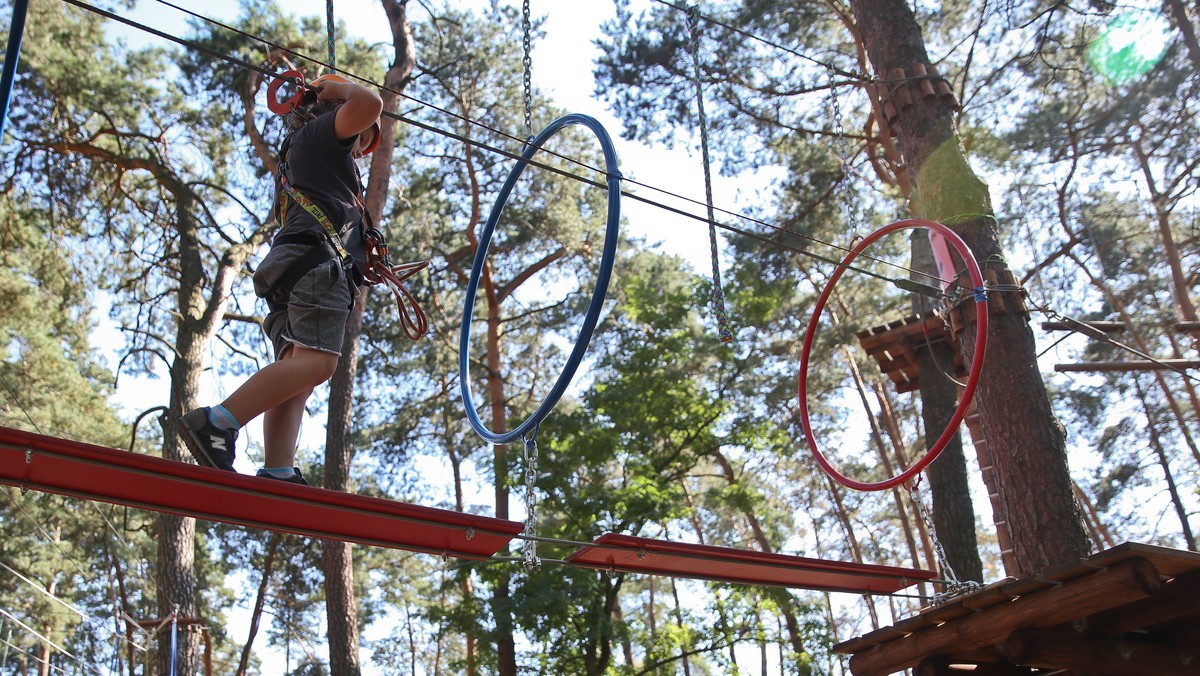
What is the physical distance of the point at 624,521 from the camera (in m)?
13.0

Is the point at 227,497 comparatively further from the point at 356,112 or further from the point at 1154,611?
the point at 1154,611

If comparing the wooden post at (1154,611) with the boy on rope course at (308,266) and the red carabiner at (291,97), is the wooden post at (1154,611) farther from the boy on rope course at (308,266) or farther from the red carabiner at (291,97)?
the red carabiner at (291,97)

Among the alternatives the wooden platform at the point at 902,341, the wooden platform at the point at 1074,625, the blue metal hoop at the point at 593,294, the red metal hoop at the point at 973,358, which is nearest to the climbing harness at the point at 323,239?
the blue metal hoop at the point at 593,294

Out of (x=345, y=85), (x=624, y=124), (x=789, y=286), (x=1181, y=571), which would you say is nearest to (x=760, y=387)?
(x=789, y=286)

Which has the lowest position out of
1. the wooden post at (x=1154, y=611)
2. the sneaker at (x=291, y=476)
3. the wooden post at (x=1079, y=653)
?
the wooden post at (x=1079, y=653)

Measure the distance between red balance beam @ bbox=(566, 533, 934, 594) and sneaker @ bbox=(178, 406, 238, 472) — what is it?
146 cm

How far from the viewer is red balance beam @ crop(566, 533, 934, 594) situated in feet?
14.0

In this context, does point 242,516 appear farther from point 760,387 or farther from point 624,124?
point 760,387

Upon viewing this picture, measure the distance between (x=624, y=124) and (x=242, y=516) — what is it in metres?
12.0

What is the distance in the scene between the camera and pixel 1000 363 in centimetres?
619

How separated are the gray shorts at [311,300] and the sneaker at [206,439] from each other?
16.4 inches

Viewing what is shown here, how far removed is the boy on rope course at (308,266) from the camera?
3.60 meters

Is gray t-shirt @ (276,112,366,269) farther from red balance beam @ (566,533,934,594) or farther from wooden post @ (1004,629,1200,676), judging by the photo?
wooden post @ (1004,629,1200,676)

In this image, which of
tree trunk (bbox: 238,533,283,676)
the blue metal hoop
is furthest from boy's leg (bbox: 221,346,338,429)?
tree trunk (bbox: 238,533,283,676)
